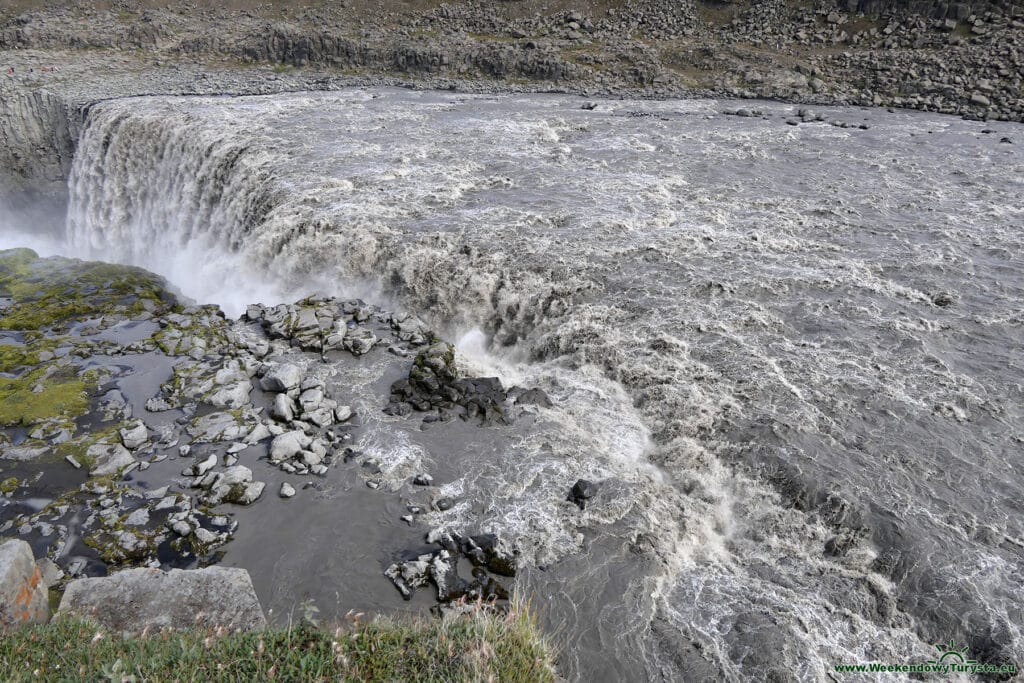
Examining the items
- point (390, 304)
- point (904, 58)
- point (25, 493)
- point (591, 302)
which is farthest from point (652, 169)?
point (904, 58)

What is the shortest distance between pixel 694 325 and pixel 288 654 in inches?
447

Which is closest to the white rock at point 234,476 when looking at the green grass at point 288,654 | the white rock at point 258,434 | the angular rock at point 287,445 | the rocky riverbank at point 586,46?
the angular rock at point 287,445

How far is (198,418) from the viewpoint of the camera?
1186cm

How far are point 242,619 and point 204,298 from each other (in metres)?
16.3

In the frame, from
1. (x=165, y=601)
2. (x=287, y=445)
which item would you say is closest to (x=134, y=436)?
(x=287, y=445)

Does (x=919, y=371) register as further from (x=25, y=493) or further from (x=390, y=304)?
(x=25, y=493)

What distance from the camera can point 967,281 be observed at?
52.6ft

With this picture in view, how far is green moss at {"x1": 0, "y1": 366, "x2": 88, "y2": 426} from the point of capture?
11.8 metres

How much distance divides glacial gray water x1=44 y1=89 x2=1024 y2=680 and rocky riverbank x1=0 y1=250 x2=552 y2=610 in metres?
1.04

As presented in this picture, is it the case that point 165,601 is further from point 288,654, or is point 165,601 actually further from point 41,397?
point 41,397

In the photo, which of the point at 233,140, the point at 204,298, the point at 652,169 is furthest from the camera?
the point at 233,140

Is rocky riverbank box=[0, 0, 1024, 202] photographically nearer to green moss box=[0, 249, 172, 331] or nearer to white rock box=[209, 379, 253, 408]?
green moss box=[0, 249, 172, 331]

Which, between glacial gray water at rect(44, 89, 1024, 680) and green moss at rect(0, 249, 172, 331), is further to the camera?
green moss at rect(0, 249, 172, 331)

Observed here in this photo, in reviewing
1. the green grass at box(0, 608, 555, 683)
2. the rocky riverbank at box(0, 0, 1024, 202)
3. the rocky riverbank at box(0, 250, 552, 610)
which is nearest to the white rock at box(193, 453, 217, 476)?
the rocky riverbank at box(0, 250, 552, 610)
